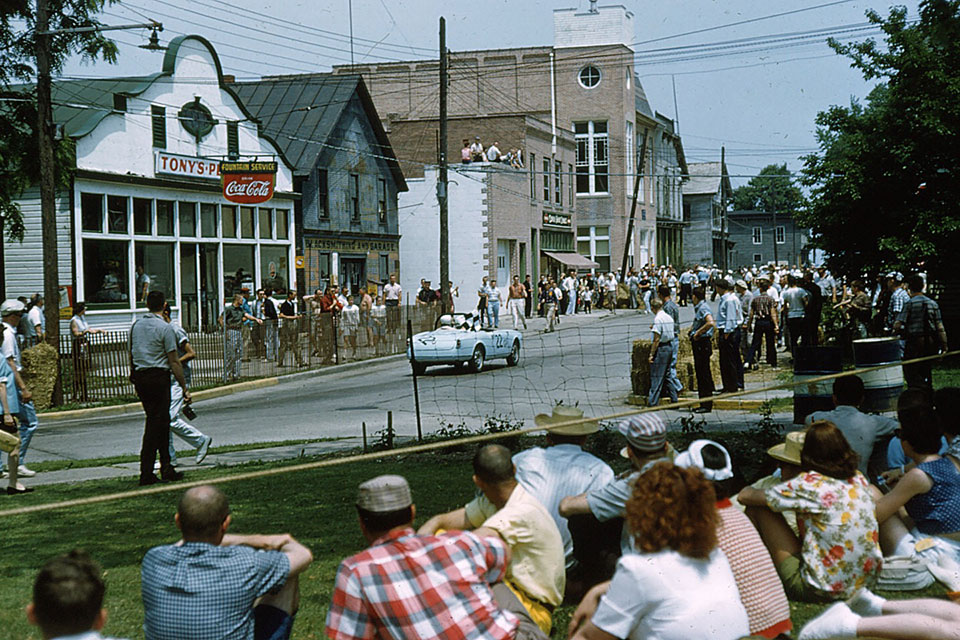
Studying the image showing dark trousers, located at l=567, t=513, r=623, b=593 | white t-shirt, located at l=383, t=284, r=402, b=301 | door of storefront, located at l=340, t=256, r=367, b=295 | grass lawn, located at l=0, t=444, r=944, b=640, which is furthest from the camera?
door of storefront, located at l=340, t=256, r=367, b=295

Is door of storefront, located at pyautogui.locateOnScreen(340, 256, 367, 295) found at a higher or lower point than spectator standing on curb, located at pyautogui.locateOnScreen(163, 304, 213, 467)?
higher

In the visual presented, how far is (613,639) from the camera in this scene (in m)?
3.84

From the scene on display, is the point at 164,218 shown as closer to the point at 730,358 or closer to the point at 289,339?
the point at 289,339

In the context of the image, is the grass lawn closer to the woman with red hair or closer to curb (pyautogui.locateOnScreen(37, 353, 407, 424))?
the woman with red hair

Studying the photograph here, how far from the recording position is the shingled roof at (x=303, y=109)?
38.1 m

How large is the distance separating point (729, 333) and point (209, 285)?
20.4m

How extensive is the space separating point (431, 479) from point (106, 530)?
3.25 metres

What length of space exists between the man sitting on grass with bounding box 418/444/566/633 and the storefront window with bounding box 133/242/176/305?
26134 mm

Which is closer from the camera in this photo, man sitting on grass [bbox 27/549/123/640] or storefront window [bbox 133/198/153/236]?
man sitting on grass [bbox 27/549/123/640]

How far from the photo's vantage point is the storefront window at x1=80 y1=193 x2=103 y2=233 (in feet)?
91.1

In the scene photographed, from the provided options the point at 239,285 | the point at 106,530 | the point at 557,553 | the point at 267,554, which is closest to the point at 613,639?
the point at 557,553

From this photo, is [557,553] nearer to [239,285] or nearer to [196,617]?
[196,617]

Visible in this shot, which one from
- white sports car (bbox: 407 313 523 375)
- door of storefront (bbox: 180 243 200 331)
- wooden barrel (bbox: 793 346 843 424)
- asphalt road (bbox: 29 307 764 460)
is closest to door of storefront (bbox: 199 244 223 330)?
door of storefront (bbox: 180 243 200 331)

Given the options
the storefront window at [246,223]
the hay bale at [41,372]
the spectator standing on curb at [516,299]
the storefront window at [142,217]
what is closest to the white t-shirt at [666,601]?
the hay bale at [41,372]
